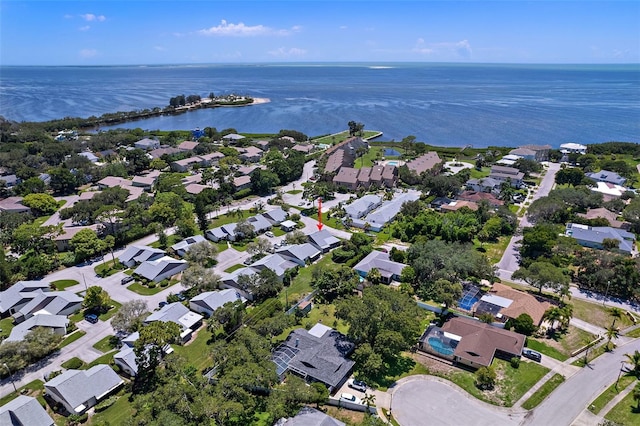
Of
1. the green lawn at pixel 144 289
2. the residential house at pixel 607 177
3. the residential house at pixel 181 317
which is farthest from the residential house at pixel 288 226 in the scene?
the residential house at pixel 607 177

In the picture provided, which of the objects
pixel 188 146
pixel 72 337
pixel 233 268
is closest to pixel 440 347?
pixel 233 268

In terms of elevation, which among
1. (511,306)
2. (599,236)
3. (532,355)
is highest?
(599,236)

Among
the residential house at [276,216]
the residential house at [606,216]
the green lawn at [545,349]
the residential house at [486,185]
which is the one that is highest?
the residential house at [486,185]

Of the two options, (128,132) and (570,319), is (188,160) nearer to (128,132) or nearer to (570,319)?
(128,132)

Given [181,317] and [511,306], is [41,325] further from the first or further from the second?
[511,306]

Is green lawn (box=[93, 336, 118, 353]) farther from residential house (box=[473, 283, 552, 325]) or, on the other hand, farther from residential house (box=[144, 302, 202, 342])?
residential house (box=[473, 283, 552, 325])

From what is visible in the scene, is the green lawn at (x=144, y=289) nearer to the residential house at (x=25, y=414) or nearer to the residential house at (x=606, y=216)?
the residential house at (x=25, y=414)

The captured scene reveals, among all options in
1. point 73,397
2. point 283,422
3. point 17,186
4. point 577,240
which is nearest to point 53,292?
point 73,397
